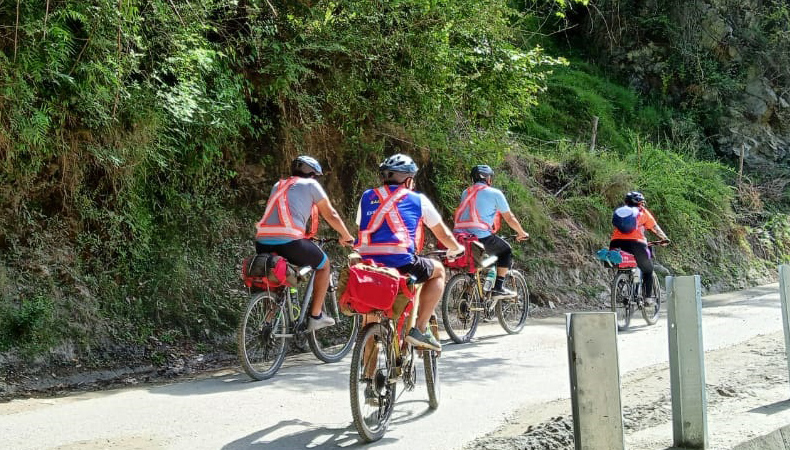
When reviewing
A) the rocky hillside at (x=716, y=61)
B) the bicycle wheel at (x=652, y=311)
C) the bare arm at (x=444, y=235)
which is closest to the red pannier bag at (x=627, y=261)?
the bicycle wheel at (x=652, y=311)

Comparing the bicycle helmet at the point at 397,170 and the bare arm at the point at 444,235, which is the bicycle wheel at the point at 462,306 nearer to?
the bare arm at the point at 444,235

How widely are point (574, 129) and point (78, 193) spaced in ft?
Result: 52.1

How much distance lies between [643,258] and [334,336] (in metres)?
5.17

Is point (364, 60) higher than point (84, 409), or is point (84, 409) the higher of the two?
point (364, 60)

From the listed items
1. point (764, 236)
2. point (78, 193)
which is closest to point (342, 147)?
point (78, 193)

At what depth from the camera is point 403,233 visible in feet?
20.6

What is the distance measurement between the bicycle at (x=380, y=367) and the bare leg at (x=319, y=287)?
2.50 metres

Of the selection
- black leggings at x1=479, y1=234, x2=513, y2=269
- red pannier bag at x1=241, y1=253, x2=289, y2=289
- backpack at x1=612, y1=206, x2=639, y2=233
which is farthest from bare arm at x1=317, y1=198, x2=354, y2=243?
backpack at x1=612, y1=206, x2=639, y2=233

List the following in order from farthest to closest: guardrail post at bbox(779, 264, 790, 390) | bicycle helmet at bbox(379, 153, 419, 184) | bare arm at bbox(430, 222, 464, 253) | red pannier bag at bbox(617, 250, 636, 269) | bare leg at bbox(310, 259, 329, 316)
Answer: red pannier bag at bbox(617, 250, 636, 269)
bare leg at bbox(310, 259, 329, 316)
guardrail post at bbox(779, 264, 790, 390)
bare arm at bbox(430, 222, 464, 253)
bicycle helmet at bbox(379, 153, 419, 184)

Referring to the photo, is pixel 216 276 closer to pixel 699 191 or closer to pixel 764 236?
pixel 699 191

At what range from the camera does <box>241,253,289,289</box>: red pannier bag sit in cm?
800

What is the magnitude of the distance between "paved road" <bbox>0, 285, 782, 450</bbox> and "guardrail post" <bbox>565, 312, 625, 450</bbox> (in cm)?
134

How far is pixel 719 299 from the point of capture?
15.8 meters

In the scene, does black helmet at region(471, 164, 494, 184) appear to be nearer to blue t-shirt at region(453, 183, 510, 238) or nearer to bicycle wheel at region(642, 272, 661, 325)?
blue t-shirt at region(453, 183, 510, 238)
